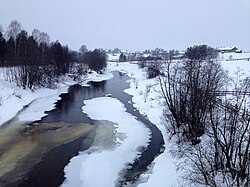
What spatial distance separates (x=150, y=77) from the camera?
6512 cm

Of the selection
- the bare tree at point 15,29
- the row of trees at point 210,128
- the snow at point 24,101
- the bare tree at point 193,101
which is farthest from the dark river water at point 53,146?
the bare tree at point 15,29

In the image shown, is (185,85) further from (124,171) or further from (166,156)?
(124,171)

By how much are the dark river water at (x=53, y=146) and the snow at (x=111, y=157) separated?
509 millimetres

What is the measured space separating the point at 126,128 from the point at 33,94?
850 inches

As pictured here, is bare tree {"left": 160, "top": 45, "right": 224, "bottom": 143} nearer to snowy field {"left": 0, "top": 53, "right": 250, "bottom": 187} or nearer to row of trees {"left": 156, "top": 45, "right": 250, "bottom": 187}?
row of trees {"left": 156, "top": 45, "right": 250, "bottom": 187}

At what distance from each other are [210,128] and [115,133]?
8475 mm

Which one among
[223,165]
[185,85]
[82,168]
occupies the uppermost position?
[185,85]

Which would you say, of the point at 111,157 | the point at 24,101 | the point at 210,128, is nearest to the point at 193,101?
the point at 210,128

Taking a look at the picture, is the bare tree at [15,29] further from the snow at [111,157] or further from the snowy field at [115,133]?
the snow at [111,157]

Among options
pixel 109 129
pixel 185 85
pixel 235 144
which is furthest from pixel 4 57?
pixel 235 144

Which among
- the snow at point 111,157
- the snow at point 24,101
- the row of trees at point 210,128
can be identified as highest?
the row of trees at point 210,128

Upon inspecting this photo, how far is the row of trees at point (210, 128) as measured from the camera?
13281 millimetres

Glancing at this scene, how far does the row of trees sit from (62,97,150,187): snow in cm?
270

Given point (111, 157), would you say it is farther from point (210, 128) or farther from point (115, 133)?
point (210, 128)
